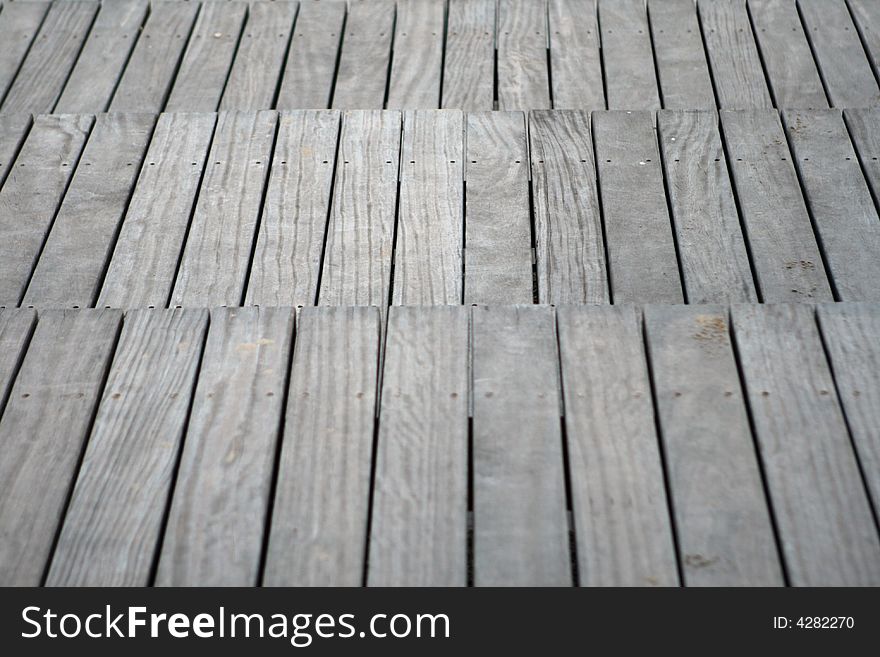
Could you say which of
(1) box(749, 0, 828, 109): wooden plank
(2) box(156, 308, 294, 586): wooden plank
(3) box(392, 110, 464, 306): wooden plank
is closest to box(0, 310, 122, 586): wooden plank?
(2) box(156, 308, 294, 586): wooden plank

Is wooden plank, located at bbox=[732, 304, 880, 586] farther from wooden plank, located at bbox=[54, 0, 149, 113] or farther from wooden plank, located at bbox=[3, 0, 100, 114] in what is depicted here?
wooden plank, located at bbox=[3, 0, 100, 114]

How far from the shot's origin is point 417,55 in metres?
2.87

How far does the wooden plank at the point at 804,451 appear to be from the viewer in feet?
4.77

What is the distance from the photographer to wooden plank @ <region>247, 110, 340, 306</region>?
201 cm

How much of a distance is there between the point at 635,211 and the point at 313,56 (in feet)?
3.60

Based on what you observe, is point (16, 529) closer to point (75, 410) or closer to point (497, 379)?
point (75, 410)

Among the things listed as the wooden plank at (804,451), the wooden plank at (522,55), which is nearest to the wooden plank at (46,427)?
the wooden plank at (804,451)

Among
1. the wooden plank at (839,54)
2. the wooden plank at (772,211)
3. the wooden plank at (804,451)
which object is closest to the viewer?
the wooden plank at (804,451)

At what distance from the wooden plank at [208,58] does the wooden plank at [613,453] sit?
132 centimetres

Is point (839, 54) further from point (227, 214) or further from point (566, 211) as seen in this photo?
point (227, 214)

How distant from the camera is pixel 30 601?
4.75 feet

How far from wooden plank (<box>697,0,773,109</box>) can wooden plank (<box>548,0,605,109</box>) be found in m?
0.29

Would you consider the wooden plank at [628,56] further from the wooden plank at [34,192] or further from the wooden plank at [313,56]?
the wooden plank at [34,192]

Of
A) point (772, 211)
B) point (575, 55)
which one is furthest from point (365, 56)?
point (772, 211)
